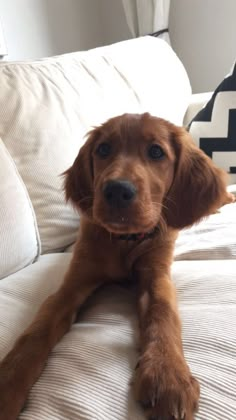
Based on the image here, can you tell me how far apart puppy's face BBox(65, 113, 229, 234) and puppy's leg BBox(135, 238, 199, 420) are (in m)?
0.19

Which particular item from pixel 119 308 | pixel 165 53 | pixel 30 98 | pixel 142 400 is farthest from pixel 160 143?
pixel 165 53

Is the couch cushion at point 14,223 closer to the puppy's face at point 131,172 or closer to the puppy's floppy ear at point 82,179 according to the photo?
the puppy's floppy ear at point 82,179

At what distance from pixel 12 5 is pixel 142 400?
225 cm

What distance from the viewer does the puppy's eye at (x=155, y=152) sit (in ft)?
3.76

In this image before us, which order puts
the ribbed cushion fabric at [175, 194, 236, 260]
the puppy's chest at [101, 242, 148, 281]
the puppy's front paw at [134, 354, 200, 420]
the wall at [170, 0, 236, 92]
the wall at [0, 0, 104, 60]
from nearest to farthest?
the puppy's front paw at [134, 354, 200, 420], the puppy's chest at [101, 242, 148, 281], the ribbed cushion fabric at [175, 194, 236, 260], the wall at [0, 0, 104, 60], the wall at [170, 0, 236, 92]

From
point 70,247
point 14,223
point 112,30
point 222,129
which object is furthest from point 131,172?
point 112,30

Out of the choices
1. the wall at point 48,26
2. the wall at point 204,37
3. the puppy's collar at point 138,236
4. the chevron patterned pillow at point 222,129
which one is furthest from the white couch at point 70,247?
the wall at point 204,37

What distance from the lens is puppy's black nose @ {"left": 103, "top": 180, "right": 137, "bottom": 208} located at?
0.95 meters

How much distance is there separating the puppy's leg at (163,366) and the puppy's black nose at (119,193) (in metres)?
0.22

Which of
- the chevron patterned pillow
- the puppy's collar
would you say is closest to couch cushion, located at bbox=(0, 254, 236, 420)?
the puppy's collar

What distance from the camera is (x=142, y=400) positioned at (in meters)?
0.69

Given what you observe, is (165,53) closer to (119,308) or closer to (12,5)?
(12,5)

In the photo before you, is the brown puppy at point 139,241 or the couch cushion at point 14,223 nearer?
the brown puppy at point 139,241

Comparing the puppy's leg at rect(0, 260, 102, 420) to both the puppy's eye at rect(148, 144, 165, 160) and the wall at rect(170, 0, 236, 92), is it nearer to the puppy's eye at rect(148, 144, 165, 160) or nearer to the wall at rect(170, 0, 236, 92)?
the puppy's eye at rect(148, 144, 165, 160)
